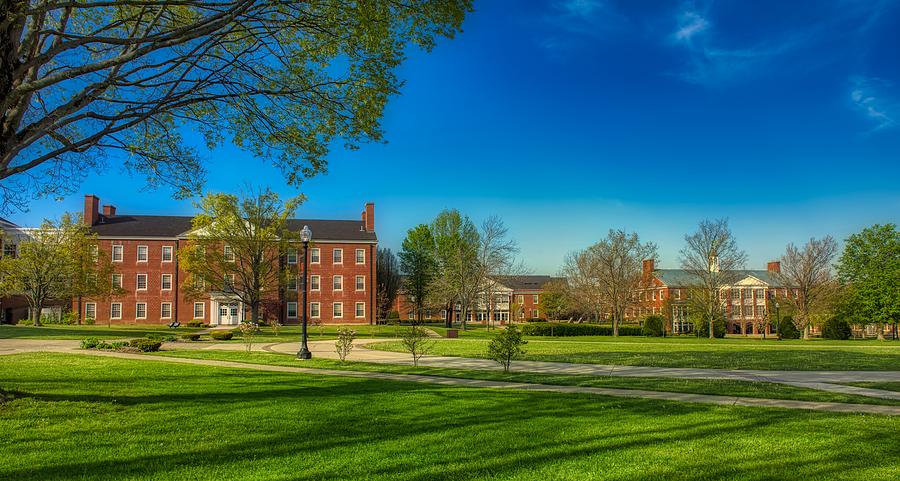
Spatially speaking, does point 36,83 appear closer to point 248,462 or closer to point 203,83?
point 203,83

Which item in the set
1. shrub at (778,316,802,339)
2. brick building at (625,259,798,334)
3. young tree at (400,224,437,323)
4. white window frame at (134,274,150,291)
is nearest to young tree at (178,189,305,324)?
white window frame at (134,274,150,291)

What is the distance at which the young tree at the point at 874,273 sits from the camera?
51.0 meters

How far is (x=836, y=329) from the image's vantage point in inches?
1944

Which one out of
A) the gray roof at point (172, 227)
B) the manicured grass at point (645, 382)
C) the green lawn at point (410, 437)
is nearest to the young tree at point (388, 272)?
the gray roof at point (172, 227)

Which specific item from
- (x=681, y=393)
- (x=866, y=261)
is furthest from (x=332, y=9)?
(x=866, y=261)

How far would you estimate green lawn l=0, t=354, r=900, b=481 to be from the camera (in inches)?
220

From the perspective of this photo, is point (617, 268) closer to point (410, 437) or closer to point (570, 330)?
point (570, 330)

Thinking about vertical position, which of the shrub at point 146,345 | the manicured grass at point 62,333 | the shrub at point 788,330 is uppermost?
the shrub at point 146,345

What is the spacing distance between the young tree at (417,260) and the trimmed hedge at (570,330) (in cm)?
2449

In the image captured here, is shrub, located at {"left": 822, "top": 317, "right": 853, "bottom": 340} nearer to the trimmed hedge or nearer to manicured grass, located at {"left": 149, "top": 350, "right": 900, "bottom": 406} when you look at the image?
the trimmed hedge

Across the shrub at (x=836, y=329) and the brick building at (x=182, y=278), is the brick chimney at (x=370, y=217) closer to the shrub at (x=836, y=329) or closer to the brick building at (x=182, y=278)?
the brick building at (x=182, y=278)

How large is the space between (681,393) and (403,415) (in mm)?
6326

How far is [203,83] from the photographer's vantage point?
9.92 m

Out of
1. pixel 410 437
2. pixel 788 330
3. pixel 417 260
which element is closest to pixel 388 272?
pixel 417 260
